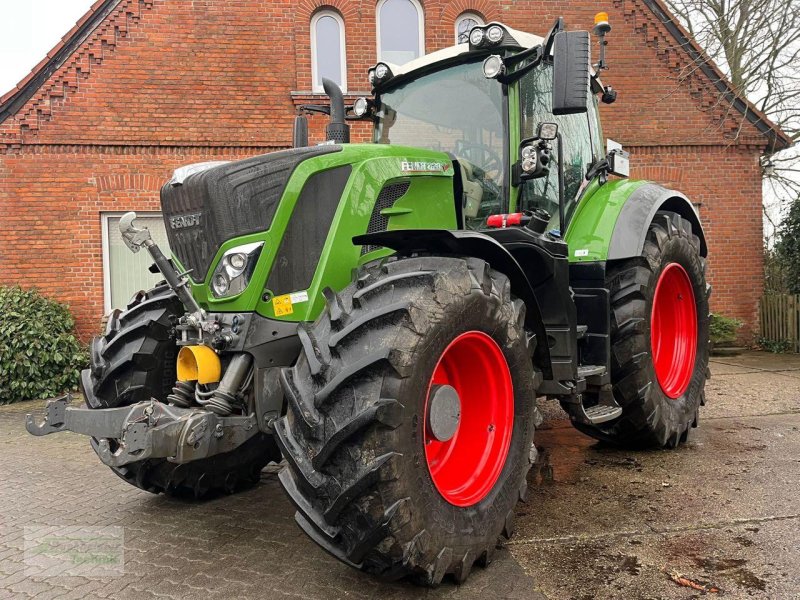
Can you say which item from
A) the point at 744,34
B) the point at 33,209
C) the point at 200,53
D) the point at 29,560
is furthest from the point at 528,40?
the point at 744,34

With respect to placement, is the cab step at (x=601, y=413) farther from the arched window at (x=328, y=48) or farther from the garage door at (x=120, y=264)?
the arched window at (x=328, y=48)

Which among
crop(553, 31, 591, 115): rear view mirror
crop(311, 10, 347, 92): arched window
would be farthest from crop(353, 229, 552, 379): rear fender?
crop(311, 10, 347, 92): arched window

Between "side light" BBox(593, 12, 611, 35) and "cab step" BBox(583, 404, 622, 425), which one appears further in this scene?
"side light" BBox(593, 12, 611, 35)

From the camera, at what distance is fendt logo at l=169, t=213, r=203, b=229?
10.3 feet

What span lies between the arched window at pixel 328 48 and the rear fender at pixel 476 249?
24.1 ft

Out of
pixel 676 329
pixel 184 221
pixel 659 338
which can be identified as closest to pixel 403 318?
pixel 184 221

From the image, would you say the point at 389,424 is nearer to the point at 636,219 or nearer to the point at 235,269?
the point at 235,269

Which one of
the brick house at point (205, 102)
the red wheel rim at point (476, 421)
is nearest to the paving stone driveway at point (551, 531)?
the red wheel rim at point (476, 421)

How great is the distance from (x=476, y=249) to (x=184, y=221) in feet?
4.73

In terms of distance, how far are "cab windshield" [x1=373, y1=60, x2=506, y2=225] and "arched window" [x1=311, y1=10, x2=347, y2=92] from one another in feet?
20.2

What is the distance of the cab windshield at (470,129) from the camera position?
3.95 metres

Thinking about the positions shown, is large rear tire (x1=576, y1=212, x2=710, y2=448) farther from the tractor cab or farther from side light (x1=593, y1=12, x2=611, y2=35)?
side light (x1=593, y1=12, x2=611, y2=35)

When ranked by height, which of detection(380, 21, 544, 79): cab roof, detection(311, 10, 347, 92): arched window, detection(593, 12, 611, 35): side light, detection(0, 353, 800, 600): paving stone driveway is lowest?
detection(0, 353, 800, 600): paving stone driveway

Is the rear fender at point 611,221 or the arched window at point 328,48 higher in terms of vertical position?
the arched window at point 328,48
